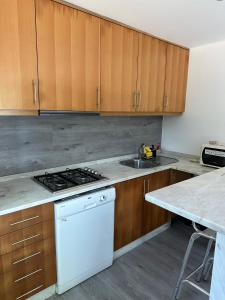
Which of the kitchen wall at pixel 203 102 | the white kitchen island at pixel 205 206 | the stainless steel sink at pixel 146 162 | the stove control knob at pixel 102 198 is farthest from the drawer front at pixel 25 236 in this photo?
the kitchen wall at pixel 203 102

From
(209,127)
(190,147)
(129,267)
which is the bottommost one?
(129,267)

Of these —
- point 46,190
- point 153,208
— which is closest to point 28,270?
point 46,190

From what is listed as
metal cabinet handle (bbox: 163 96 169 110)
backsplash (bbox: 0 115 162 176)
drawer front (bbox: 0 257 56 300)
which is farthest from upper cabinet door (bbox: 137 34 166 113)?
drawer front (bbox: 0 257 56 300)

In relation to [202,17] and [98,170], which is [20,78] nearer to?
[98,170]

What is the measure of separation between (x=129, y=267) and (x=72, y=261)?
2.10 ft

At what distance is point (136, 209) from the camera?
7.34 ft

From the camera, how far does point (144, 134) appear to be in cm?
300

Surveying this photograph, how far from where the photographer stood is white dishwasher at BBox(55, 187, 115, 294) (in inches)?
64.1

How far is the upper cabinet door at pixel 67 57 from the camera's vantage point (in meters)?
1.57

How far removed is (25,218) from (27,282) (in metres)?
0.50

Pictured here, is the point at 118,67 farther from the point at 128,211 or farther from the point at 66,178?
the point at 128,211

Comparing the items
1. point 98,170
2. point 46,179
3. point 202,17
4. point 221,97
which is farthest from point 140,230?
point 202,17

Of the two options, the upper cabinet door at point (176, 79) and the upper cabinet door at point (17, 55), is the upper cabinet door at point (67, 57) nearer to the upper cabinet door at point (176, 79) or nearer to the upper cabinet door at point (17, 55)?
the upper cabinet door at point (17, 55)

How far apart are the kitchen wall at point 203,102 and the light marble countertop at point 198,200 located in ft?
4.15
